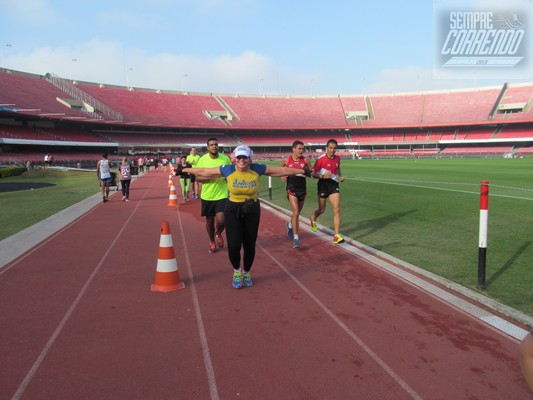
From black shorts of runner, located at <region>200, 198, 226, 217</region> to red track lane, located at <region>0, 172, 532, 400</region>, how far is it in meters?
0.95

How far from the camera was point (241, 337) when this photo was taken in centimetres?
381

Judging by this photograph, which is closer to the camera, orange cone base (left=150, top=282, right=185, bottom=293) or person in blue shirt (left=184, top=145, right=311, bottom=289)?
person in blue shirt (left=184, top=145, right=311, bottom=289)

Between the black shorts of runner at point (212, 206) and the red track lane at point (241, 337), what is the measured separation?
95 centimetres

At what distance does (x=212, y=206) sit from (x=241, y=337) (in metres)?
3.41

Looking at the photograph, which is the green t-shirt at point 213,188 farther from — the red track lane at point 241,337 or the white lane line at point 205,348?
the white lane line at point 205,348

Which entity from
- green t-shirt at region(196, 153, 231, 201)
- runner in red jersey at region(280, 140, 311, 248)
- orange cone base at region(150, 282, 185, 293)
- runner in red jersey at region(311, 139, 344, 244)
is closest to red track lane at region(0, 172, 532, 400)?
orange cone base at region(150, 282, 185, 293)

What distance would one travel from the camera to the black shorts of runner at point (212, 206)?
6789mm

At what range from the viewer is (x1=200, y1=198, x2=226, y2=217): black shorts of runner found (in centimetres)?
679

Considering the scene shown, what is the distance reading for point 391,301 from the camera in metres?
4.65

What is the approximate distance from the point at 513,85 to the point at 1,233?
87.3 m

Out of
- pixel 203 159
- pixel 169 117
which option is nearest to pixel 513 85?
pixel 169 117

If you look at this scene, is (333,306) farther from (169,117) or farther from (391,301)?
(169,117)

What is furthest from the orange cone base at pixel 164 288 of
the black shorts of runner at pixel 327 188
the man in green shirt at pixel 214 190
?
the black shorts of runner at pixel 327 188

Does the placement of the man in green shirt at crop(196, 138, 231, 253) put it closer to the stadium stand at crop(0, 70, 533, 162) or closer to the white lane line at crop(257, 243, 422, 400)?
the white lane line at crop(257, 243, 422, 400)
